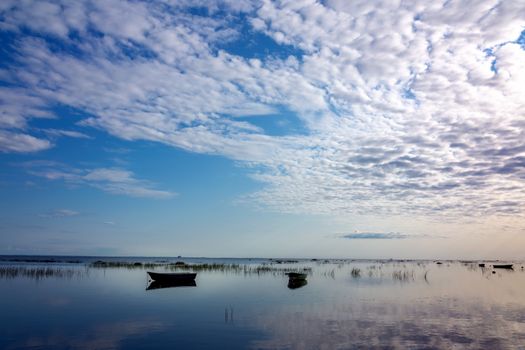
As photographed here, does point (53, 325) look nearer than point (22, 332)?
No

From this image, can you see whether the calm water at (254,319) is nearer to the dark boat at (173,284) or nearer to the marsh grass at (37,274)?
the dark boat at (173,284)

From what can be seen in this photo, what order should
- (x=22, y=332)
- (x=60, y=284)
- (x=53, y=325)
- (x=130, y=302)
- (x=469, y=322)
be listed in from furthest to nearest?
(x=60, y=284) → (x=130, y=302) → (x=469, y=322) → (x=53, y=325) → (x=22, y=332)

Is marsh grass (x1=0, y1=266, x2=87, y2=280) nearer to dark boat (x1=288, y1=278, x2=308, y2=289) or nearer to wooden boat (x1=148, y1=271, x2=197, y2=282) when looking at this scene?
wooden boat (x1=148, y1=271, x2=197, y2=282)

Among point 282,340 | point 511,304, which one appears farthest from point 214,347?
point 511,304

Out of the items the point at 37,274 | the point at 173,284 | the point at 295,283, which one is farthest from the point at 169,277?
the point at 37,274

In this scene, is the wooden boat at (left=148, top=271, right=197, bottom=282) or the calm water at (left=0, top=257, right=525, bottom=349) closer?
the calm water at (left=0, top=257, right=525, bottom=349)

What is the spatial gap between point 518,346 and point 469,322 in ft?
18.6

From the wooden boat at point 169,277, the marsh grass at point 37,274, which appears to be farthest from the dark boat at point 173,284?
the marsh grass at point 37,274

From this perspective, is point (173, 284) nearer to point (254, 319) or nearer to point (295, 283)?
point (295, 283)

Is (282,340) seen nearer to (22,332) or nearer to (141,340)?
(141,340)

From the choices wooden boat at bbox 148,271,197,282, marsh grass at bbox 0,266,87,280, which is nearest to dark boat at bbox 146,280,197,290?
wooden boat at bbox 148,271,197,282

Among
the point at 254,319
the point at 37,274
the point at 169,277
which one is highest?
the point at 37,274

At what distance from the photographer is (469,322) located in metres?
23.8

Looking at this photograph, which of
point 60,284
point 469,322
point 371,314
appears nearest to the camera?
point 469,322
